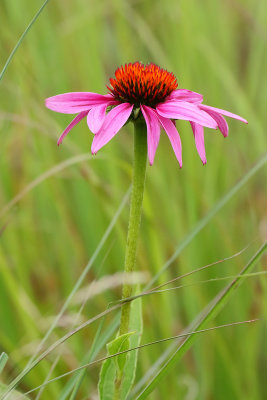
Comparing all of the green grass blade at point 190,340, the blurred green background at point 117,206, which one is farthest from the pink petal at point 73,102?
the blurred green background at point 117,206

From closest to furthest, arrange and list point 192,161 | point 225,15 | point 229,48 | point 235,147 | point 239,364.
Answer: point 239,364 → point 192,161 → point 235,147 → point 229,48 → point 225,15

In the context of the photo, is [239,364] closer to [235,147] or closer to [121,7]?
[235,147]

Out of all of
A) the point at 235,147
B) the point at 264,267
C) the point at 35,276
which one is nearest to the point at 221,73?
the point at 235,147

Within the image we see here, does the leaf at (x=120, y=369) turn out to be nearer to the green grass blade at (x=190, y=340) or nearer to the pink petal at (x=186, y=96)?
the green grass blade at (x=190, y=340)

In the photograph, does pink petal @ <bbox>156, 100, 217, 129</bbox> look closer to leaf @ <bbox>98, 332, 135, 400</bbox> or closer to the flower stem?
the flower stem

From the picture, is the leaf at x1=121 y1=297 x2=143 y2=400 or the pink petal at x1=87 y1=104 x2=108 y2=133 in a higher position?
the pink petal at x1=87 y1=104 x2=108 y2=133

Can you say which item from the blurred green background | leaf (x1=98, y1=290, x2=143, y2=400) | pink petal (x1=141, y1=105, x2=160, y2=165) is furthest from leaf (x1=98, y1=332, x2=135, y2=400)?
the blurred green background

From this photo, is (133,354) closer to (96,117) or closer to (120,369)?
(120,369)

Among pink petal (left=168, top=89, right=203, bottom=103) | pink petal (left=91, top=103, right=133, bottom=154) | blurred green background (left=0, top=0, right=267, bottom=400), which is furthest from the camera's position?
blurred green background (left=0, top=0, right=267, bottom=400)
